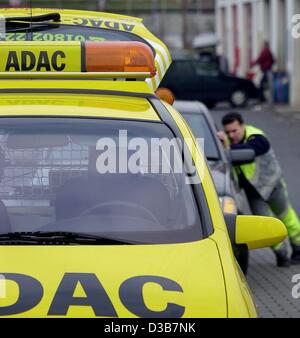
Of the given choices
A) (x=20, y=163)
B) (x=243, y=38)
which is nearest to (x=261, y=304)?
(x=20, y=163)

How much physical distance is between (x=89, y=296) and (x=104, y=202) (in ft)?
2.41

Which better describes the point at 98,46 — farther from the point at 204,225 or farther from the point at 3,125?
the point at 204,225

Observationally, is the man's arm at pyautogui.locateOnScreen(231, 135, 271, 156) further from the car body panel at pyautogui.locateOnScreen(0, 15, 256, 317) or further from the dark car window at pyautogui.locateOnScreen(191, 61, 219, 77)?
the dark car window at pyautogui.locateOnScreen(191, 61, 219, 77)

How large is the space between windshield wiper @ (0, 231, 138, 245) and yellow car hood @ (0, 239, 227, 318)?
7cm

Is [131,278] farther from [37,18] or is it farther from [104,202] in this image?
[37,18]

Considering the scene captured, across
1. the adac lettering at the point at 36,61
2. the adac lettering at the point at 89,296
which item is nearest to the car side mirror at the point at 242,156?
the adac lettering at the point at 36,61

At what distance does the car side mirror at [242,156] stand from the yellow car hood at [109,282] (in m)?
5.35

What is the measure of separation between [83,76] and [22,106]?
0.49m

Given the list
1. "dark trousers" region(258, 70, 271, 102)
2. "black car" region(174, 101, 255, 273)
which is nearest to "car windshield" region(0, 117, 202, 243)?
"black car" region(174, 101, 255, 273)

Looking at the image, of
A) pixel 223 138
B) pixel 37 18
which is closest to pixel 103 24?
pixel 37 18

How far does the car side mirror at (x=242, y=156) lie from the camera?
9.74 metres

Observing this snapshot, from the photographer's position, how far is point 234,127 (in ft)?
33.4

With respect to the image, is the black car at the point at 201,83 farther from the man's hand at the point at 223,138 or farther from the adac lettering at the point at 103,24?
the adac lettering at the point at 103,24

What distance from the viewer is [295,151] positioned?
20969 millimetres
